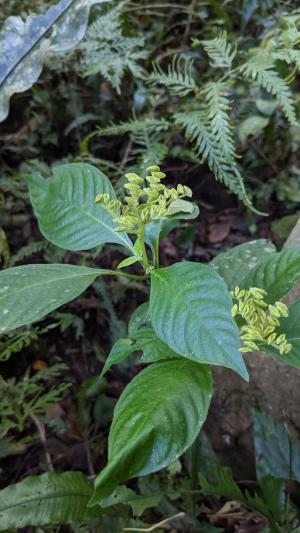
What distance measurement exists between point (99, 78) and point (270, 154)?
73cm

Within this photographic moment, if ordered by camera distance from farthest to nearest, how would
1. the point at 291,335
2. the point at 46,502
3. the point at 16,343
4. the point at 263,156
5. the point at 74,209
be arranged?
1. the point at 263,156
2. the point at 16,343
3. the point at 46,502
4. the point at 74,209
5. the point at 291,335

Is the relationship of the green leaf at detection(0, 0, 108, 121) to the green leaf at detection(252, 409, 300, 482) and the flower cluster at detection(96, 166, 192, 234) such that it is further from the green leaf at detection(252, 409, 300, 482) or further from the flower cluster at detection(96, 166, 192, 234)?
the green leaf at detection(252, 409, 300, 482)

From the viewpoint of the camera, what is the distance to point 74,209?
1024 millimetres

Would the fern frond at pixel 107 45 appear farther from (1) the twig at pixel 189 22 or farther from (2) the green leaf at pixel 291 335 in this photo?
(2) the green leaf at pixel 291 335

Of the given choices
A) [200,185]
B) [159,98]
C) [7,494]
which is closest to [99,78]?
[159,98]

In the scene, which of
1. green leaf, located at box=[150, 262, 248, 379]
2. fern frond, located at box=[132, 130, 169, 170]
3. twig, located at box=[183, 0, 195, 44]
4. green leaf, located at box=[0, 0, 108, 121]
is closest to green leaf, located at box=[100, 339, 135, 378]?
green leaf, located at box=[150, 262, 248, 379]

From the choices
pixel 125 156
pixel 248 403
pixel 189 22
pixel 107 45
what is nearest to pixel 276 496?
pixel 248 403

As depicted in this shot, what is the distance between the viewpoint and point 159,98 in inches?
71.9

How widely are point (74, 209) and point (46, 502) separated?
2.18ft

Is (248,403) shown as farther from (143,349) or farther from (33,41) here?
(33,41)

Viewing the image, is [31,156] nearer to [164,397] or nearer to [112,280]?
[112,280]

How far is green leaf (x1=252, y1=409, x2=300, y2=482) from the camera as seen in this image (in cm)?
117

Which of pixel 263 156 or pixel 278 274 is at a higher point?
pixel 278 274

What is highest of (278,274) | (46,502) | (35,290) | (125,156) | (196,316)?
(35,290)
